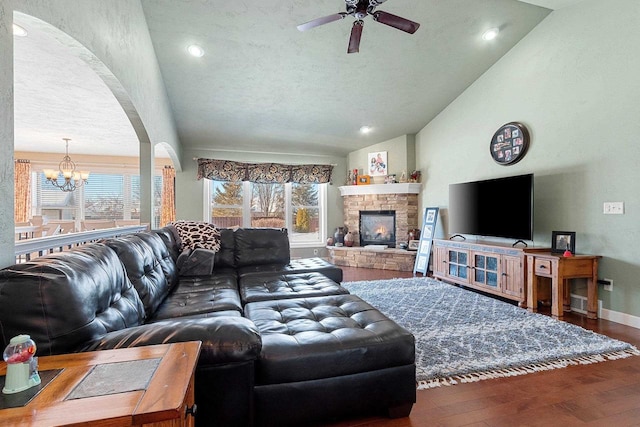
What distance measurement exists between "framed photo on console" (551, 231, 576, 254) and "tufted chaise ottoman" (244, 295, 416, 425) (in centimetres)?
272

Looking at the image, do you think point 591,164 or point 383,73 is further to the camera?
point 383,73

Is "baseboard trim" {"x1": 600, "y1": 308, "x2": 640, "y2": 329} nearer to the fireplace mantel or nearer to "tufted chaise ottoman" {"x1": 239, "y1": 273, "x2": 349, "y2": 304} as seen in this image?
"tufted chaise ottoman" {"x1": 239, "y1": 273, "x2": 349, "y2": 304}

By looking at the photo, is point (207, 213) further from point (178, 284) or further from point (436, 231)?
point (436, 231)

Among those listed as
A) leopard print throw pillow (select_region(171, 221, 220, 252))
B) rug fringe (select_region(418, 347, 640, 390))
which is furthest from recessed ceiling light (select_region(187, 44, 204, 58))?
rug fringe (select_region(418, 347, 640, 390))

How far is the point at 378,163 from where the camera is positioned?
21.4ft

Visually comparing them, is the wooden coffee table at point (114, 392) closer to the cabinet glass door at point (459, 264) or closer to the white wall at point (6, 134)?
the white wall at point (6, 134)

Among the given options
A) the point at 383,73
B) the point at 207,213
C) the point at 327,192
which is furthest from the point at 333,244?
the point at 383,73

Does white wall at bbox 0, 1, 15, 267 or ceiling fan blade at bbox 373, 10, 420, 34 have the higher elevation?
ceiling fan blade at bbox 373, 10, 420, 34

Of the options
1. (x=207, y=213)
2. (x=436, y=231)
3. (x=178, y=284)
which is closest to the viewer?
(x=178, y=284)

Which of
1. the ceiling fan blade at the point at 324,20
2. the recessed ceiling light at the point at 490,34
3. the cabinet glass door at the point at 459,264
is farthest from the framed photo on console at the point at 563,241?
the ceiling fan blade at the point at 324,20

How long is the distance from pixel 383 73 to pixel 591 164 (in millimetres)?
2673

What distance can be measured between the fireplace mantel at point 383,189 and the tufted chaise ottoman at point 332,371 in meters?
4.53

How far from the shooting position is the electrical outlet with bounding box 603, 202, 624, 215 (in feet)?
10.1

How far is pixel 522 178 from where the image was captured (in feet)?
12.2
